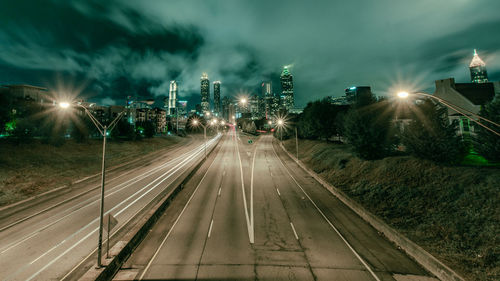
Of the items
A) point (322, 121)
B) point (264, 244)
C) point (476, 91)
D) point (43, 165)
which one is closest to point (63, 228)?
point (264, 244)

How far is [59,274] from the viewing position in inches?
388

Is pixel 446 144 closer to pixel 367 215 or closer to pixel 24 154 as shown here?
pixel 367 215

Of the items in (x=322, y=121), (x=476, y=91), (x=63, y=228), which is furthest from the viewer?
(x=322, y=121)

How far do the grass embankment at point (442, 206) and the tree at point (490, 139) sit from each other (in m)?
1.96

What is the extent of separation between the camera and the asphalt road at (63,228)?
34.5ft

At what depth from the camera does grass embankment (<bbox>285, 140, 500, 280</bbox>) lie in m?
9.88

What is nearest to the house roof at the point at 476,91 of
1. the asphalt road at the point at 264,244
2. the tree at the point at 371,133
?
the tree at the point at 371,133

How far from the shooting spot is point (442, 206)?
540 inches

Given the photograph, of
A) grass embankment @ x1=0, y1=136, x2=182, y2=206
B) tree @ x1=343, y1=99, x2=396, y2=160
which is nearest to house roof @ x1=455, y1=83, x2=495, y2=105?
tree @ x1=343, y1=99, x2=396, y2=160

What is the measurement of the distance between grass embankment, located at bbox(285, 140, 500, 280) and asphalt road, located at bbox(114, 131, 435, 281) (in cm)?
188

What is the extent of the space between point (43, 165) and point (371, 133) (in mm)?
49627

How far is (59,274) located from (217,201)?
1208 cm

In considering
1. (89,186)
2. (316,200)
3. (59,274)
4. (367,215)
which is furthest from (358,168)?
(89,186)

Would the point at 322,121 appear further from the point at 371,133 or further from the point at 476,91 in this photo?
the point at 476,91
